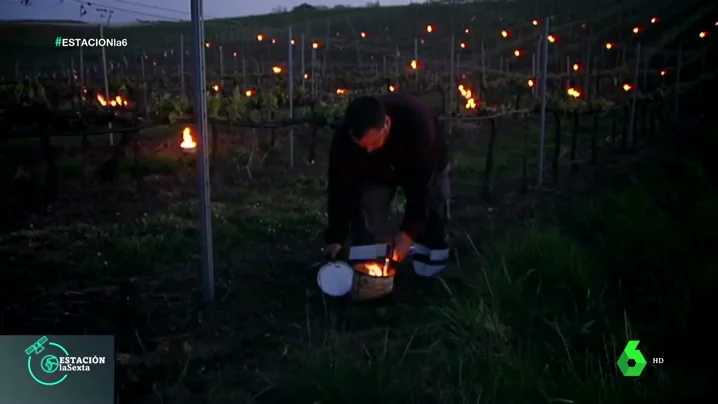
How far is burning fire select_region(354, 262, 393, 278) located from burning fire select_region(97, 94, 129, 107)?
243 centimetres

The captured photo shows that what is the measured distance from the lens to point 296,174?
3.90 m

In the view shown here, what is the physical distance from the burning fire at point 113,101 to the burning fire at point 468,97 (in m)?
2.23

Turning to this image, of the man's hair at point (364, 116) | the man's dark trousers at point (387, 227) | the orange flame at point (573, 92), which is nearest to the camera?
the man's hair at point (364, 116)

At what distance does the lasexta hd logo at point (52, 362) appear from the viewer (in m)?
1.80

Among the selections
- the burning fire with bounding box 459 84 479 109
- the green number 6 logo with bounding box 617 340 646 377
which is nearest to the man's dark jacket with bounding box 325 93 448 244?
the green number 6 logo with bounding box 617 340 646 377

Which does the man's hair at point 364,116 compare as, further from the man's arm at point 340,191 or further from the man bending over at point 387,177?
the man's arm at point 340,191

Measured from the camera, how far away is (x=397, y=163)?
240 centimetres

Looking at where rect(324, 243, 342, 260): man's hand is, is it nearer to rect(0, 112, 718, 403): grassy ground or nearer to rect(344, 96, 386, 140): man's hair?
rect(0, 112, 718, 403): grassy ground

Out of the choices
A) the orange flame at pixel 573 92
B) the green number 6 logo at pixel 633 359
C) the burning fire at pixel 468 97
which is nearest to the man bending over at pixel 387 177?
the green number 6 logo at pixel 633 359

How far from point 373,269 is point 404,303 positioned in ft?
0.53

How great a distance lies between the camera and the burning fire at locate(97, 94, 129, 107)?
14.1 feet

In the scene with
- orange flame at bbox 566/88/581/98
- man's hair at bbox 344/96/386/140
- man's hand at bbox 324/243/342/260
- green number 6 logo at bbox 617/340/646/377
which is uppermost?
orange flame at bbox 566/88/581/98

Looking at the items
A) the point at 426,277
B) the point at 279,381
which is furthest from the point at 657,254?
the point at 279,381

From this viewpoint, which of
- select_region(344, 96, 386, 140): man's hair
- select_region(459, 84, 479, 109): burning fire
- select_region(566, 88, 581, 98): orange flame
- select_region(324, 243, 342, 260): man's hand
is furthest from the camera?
select_region(459, 84, 479, 109): burning fire
